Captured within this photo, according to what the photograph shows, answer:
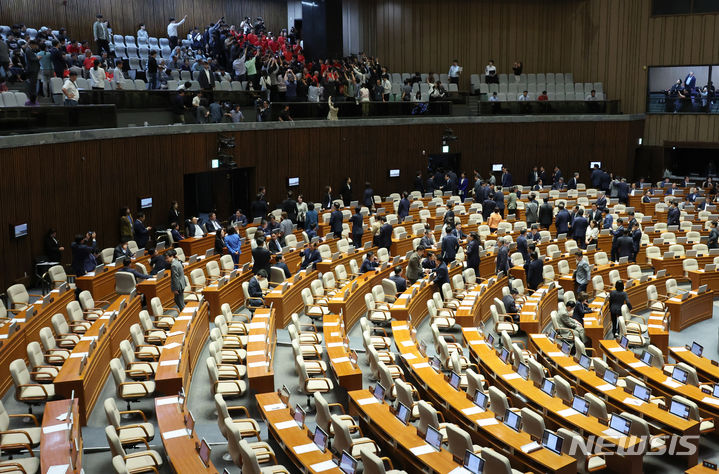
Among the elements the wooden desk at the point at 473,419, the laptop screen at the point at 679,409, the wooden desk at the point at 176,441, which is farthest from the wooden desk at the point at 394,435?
the laptop screen at the point at 679,409

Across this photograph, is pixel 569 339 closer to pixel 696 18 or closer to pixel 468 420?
pixel 468 420

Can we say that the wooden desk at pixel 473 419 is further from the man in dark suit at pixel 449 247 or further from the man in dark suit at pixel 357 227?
the man in dark suit at pixel 357 227

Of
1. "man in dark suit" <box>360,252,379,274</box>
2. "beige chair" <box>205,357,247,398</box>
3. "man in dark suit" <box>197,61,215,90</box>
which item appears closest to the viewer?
"beige chair" <box>205,357,247,398</box>

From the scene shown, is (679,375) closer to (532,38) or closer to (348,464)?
(348,464)

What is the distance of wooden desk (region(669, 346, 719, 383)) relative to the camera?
1184 centimetres

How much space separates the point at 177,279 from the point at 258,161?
8.60 m

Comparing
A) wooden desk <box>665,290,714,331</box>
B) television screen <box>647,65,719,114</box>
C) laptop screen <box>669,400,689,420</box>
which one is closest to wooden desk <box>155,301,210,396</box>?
laptop screen <box>669,400,689,420</box>

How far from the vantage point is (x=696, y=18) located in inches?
1127

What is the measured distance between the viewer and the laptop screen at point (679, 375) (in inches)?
442

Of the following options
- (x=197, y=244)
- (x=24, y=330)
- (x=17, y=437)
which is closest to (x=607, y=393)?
(x=17, y=437)

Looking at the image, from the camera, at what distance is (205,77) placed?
19828mm

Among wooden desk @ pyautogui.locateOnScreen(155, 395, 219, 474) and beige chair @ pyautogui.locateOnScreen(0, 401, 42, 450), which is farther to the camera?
beige chair @ pyautogui.locateOnScreen(0, 401, 42, 450)

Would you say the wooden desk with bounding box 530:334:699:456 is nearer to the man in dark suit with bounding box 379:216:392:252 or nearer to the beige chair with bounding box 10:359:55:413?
the man in dark suit with bounding box 379:216:392:252

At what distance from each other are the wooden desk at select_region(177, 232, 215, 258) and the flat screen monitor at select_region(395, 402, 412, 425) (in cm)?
915
